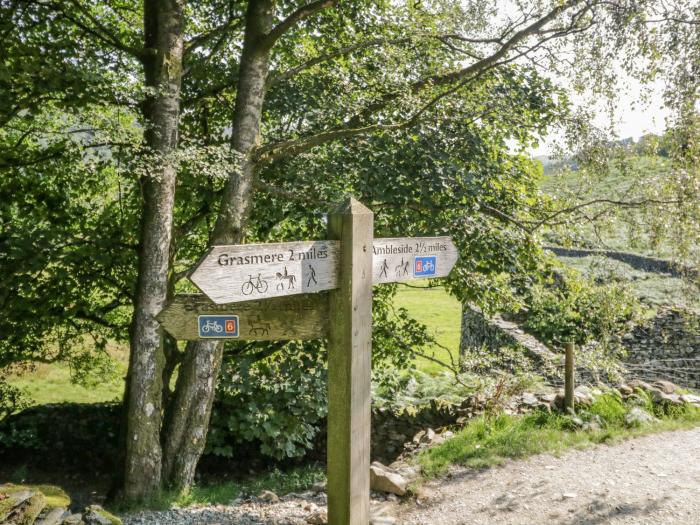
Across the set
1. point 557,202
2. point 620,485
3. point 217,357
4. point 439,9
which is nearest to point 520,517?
point 620,485

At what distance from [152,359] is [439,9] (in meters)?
6.03

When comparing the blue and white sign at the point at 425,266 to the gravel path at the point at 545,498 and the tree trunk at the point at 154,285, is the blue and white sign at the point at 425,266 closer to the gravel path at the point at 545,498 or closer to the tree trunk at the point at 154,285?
the gravel path at the point at 545,498

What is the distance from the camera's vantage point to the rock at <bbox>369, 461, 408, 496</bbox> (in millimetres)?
5051

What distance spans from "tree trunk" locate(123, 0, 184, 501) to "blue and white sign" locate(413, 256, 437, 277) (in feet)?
10.5

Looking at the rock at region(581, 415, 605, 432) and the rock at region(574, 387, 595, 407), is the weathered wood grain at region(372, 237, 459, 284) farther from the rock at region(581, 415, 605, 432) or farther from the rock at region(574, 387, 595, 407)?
the rock at region(574, 387, 595, 407)

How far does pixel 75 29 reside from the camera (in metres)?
7.02

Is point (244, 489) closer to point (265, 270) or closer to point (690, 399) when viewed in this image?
point (265, 270)

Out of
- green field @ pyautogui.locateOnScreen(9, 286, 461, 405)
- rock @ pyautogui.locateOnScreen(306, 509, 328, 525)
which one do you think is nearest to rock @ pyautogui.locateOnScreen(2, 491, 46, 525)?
rock @ pyautogui.locateOnScreen(306, 509, 328, 525)

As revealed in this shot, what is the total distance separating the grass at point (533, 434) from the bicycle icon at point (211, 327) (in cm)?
339

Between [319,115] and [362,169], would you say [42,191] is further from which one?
[362,169]

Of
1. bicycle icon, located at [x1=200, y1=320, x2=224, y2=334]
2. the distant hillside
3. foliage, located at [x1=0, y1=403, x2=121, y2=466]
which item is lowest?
foliage, located at [x1=0, y1=403, x2=121, y2=466]

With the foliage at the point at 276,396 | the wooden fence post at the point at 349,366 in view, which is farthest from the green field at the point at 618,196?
the wooden fence post at the point at 349,366

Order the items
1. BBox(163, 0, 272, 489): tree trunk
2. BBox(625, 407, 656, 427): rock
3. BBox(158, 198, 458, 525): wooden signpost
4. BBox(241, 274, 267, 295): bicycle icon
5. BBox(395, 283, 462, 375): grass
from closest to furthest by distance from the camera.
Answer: BBox(241, 274, 267, 295): bicycle icon, BBox(158, 198, 458, 525): wooden signpost, BBox(163, 0, 272, 489): tree trunk, BBox(625, 407, 656, 427): rock, BBox(395, 283, 462, 375): grass

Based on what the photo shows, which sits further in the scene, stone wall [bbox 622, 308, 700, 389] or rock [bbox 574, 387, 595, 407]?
stone wall [bbox 622, 308, 700, 389]
